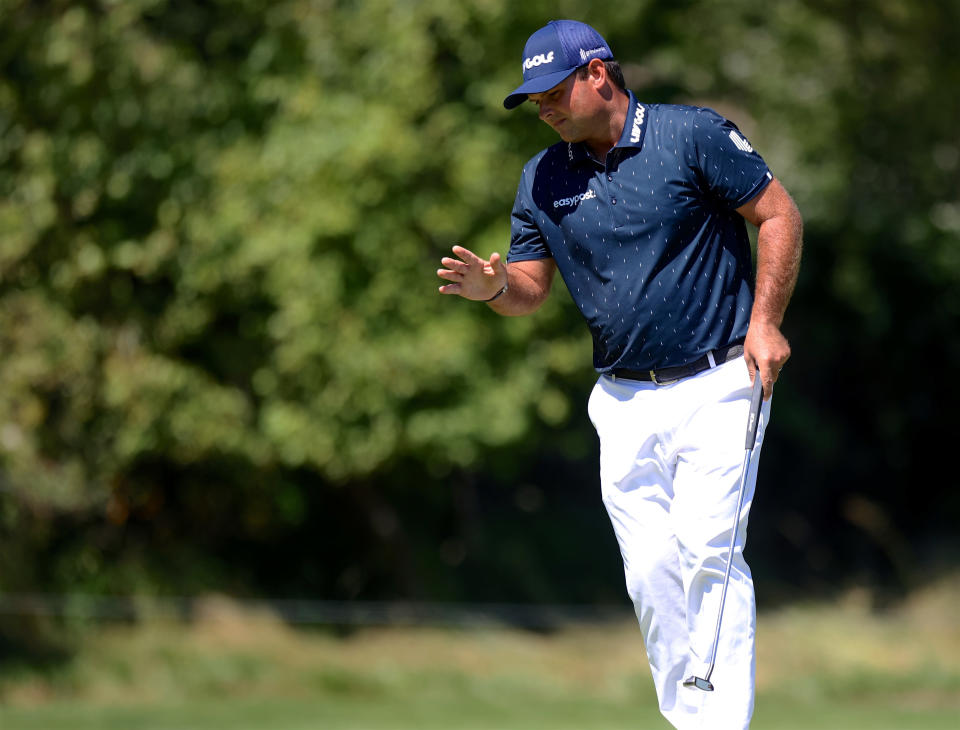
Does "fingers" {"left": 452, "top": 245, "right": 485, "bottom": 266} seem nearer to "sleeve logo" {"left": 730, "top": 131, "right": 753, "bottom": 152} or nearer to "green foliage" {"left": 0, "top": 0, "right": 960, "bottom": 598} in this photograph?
"sleeve logo" {"left": 730, "top": 131, "right": 753, "bottom": 152}

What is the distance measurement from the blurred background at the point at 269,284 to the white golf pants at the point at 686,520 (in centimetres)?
672

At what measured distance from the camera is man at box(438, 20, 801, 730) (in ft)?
13.4

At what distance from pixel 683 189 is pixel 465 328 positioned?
7.04 meters

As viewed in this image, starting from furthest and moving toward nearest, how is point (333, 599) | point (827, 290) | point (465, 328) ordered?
point (827, 290) → point (333, 599) → point (465, 328)

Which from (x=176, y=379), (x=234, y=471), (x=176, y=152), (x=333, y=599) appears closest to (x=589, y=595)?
(x=333, y=599)

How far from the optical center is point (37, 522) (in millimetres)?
12047

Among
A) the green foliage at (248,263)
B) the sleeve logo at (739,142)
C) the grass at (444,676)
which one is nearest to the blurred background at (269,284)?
the green foliage at (248,263)

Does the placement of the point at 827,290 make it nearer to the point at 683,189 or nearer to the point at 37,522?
the point at 37,522

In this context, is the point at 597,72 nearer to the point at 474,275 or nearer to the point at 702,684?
the point at 474,275

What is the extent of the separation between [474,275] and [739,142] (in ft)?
3.04

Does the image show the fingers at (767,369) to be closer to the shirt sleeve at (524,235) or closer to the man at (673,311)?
the man at (673,311)

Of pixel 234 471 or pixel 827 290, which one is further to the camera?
pixel 827 290

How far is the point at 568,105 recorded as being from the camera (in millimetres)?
4160

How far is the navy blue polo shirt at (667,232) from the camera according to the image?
413 cm
